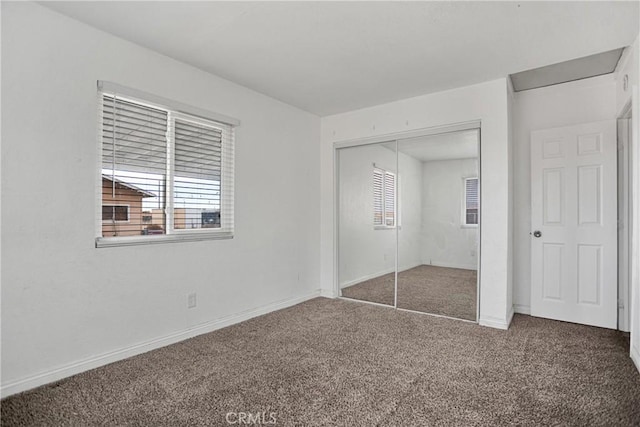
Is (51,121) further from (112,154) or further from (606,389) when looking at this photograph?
(606,389)

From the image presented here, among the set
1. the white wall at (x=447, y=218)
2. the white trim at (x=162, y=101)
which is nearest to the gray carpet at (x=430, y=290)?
the white wall at (x=447, y=218)

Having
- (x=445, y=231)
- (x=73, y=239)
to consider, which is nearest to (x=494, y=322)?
(x=445, y=231)

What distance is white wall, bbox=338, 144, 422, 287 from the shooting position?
4.07 meters

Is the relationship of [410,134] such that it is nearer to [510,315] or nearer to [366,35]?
[366,35]

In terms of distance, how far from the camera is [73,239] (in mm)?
2342

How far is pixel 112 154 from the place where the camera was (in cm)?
257

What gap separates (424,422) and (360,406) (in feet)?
1.16

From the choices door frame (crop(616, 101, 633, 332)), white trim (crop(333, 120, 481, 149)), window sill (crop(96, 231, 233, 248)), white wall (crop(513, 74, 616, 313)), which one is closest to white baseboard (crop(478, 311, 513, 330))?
white wall (crop(513, 74, 616, 313))

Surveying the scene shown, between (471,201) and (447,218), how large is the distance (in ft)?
1.07

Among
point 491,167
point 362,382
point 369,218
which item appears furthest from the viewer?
point 369,218

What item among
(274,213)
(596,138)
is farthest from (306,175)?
(596,138)

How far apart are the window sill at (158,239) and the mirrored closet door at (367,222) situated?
1708 mm

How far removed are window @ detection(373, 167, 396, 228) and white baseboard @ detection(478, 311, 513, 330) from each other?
1394mm

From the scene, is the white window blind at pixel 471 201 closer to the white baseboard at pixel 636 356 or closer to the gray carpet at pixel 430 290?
the gray carpet at pixel 430 290
